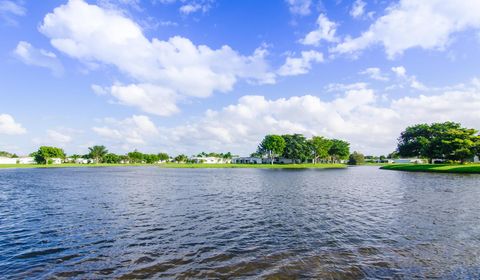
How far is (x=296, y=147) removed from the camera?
168 meters

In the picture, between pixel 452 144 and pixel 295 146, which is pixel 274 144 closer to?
pixel 295 146

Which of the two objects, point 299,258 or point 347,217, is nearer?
point 299,258

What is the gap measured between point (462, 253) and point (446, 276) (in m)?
3.88

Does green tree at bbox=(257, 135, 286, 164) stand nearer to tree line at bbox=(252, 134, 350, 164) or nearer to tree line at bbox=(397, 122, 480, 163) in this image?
tree line at bbox=(252, 134, 350, 164)

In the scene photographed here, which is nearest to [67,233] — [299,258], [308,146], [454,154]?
[299,258]

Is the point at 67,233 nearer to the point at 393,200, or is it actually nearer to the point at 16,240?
the point at 16,240

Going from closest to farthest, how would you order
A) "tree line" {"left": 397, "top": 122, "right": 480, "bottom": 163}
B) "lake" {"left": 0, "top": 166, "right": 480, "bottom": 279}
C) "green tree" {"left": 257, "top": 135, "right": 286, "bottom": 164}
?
"lake" {"left": 0, "top": 166, "right": 480, "bottom": 279}, "tree line" {"left": 397, "top": 122, "right": 480, "bottom": 163}, "green tree" {"left": 257, "top": 135, "right": 286, "bottom": 164}

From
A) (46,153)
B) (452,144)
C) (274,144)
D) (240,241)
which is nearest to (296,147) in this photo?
(274,144)

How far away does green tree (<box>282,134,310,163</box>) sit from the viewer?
167375mm

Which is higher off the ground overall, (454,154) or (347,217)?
(454,154)

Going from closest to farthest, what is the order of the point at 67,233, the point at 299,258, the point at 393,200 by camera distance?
the point at 299,258
the point at 67,233
the point at 393,200

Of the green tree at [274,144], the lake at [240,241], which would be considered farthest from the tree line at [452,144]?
the lake at [240,241]

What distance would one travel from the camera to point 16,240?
52.4 feet

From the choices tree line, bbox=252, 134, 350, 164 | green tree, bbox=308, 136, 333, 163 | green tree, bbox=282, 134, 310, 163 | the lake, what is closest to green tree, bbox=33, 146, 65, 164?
tree line, bbox=252, 134, 350, 164
